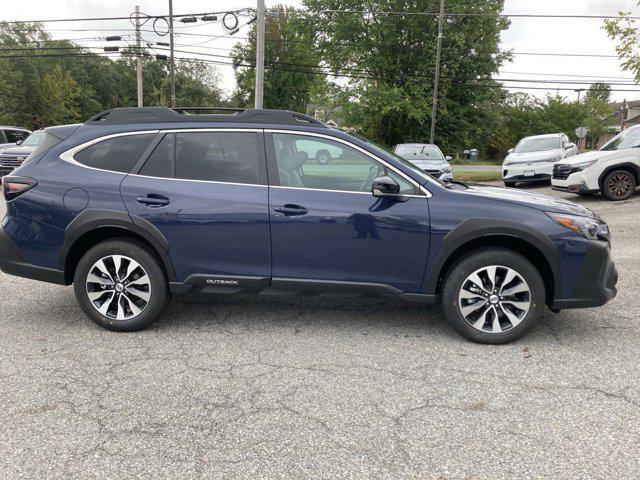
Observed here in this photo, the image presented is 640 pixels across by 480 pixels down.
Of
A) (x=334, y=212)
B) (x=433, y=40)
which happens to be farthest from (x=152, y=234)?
(x=433, y=40)

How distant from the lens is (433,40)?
32.9 metres

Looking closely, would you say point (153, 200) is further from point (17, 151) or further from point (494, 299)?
point (17, 151)

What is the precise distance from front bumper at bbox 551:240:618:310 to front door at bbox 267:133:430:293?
3.76ft

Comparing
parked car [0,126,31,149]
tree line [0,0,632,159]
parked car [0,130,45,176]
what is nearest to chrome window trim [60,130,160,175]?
parked car [0,130,45,176]

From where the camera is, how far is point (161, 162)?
4.00 metres

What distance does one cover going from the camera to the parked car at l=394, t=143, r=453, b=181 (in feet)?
43.5

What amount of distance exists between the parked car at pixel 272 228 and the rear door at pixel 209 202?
0.01m

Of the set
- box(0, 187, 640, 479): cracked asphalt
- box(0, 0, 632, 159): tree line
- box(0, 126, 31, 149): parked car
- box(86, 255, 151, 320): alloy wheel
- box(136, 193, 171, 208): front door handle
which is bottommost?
box(0, 187, 640, 479): cracked asphalt

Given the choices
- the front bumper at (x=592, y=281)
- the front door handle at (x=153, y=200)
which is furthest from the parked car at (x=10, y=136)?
the front bumper at (x=592, y=281)

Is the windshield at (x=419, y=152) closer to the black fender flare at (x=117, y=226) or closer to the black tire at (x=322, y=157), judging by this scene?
the black tire at (x=322, y=157)

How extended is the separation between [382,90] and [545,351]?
1208 inches

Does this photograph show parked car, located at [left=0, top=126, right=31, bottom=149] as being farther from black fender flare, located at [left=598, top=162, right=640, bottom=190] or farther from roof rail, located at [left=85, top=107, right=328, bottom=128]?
black fender flare, located at [left=598, top=162, right=640, bottom=190]

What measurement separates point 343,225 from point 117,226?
1.79m

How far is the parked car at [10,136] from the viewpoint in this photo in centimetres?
1711
